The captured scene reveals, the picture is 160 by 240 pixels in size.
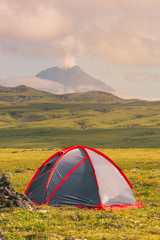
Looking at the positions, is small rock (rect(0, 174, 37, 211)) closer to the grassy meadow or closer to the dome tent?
the grassy meadow

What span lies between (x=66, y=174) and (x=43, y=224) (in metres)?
6.61

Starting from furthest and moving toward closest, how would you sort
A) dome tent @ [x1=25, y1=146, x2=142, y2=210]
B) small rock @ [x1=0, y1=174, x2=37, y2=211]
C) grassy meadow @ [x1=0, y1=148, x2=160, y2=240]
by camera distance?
dome tent @ [x1=25, y1=146, x2=142, y2=210] < small rock @ [x1=0, y1=174, x2=37, y2=211] < grassy meadow @ [x1=0, y1=148, x2=160, y2=240]

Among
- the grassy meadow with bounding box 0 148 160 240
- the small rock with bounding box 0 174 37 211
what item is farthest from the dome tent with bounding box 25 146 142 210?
the small rock with bounding box 0 174 37 211

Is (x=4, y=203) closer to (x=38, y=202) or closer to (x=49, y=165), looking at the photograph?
(x=38, y=202)

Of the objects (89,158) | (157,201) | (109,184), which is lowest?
(157,201)

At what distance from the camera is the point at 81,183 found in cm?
1931

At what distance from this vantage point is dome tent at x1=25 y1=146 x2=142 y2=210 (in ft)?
61.0

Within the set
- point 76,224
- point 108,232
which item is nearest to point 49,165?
point 76,224

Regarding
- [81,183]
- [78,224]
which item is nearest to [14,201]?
[78,224]

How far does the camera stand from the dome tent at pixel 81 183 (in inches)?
731

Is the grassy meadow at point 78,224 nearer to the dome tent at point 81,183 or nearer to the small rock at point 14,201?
the small rock at point 14,201

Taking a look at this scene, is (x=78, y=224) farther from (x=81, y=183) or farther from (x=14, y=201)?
(x=81, y=183)

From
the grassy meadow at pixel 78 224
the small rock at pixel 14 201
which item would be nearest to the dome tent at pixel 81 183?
the grassy meadow at pixel 78 224

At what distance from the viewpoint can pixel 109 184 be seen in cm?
1964
